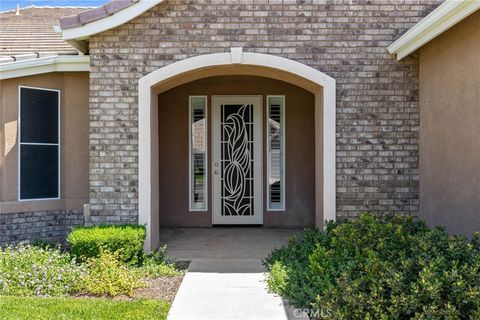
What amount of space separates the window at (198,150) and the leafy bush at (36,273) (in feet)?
13.0

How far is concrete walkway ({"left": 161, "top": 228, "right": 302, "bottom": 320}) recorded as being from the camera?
5160 mm

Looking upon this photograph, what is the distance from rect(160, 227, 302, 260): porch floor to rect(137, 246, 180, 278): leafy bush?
0.37 meters

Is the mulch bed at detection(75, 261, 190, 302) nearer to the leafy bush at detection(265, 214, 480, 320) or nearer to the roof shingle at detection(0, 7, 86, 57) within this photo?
the leafy bush at detection(265, 214, 480, 320)

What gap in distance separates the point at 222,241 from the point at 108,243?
263cm

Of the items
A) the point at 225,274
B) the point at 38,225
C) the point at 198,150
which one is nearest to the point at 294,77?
the point at 198,150

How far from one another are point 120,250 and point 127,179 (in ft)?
4.52

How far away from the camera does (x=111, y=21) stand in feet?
24.1

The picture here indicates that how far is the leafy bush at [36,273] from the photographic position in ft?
19.0

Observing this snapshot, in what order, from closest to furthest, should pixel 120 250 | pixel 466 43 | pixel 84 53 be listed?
pixel 466 43, pixel 120 250, pixel 84 53

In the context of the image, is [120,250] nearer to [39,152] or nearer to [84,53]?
[39,152]

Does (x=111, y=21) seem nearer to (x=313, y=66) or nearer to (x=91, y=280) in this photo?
(x=313, y=66)

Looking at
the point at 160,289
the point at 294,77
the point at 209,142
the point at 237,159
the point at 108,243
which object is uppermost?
the point at 294,77

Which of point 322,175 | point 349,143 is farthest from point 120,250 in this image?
point 349,143

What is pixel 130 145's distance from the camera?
759cm
